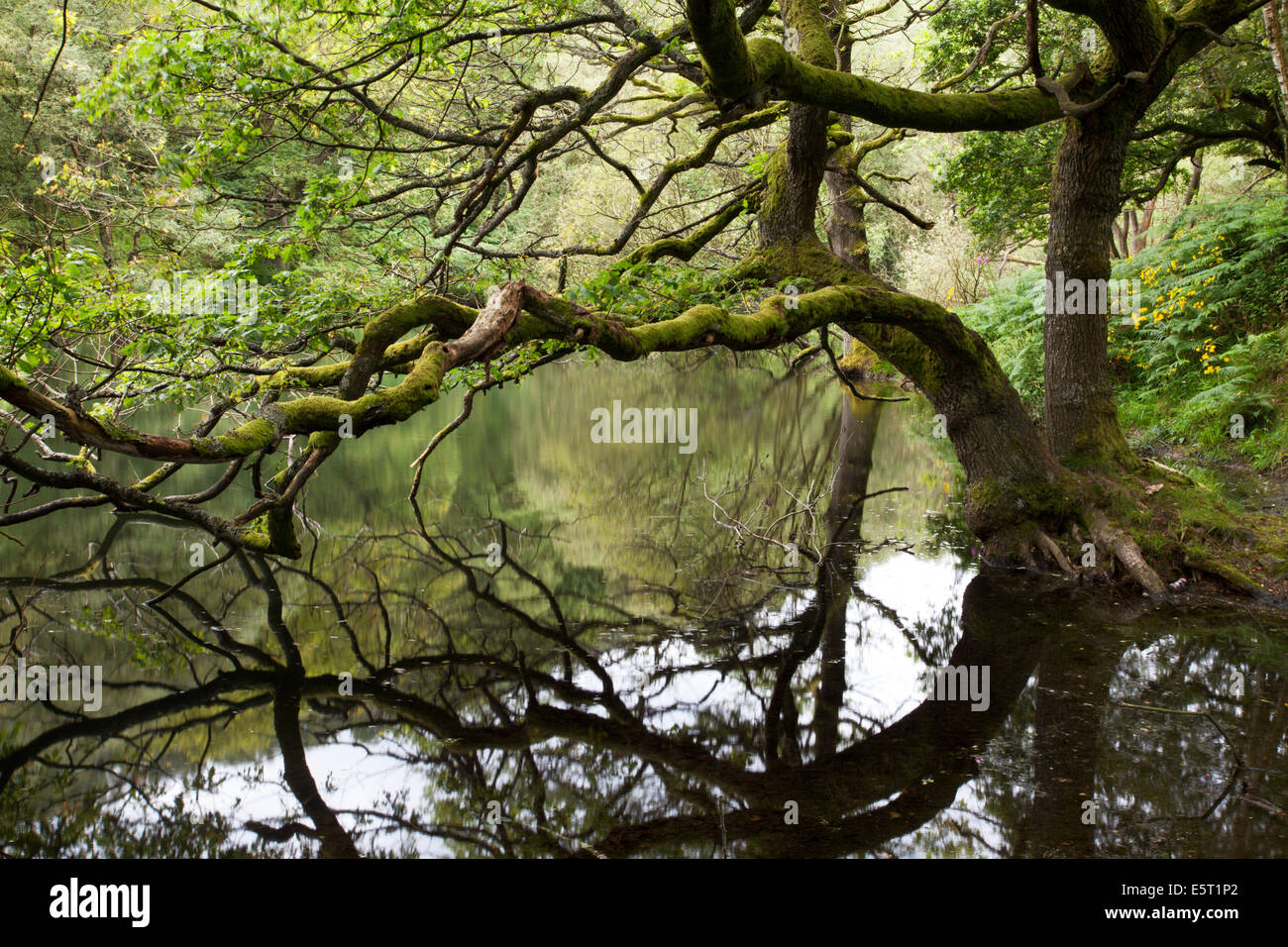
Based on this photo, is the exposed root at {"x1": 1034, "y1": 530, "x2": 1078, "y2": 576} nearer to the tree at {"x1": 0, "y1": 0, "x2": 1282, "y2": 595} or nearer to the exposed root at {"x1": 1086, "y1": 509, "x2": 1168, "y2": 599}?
the tree at {"x1": 0, "y1": 0, "x2": 1282, "y2": 595}

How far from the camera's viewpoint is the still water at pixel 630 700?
15.0 ft

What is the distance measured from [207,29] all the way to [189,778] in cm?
486

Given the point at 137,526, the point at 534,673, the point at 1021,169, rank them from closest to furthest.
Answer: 1. the point at 534,673
2. the point at 137,526
3. the point at 1021,169

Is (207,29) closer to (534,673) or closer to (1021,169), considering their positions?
(534,673)

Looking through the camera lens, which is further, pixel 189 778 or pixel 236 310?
pixel 236 310

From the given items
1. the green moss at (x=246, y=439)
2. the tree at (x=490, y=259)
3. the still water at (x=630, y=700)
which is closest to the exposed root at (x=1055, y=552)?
the tree at (x=490, y=259)

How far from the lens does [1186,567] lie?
25.0ft

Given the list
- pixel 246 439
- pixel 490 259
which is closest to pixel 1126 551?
pixel 490 259

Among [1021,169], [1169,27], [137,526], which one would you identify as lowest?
[137,526]

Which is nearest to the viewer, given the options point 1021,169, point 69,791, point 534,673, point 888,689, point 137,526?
point 69,791

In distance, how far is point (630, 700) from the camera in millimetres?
6227

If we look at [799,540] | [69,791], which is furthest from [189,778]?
[799,540]

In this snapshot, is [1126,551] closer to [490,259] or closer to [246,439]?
[490,259]
